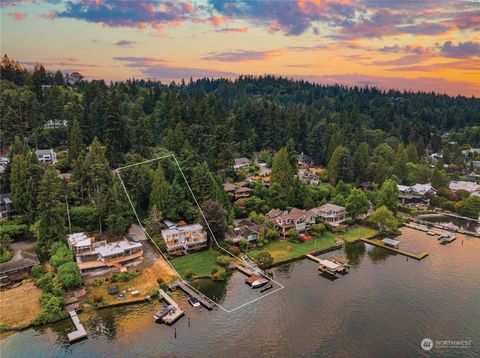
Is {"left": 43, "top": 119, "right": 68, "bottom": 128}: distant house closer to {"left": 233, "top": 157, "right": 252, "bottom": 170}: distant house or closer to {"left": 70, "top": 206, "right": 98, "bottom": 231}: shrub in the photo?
{"left": 70, "top": 206, "right": 98, "bottom": 231}: shrub

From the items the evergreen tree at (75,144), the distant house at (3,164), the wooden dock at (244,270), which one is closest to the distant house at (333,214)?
the wooden dock at (244,270)

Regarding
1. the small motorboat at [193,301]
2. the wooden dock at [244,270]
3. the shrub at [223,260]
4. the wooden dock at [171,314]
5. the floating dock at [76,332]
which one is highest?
the shrub at [223,260]

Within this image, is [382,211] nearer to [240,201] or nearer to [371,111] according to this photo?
[240,201]

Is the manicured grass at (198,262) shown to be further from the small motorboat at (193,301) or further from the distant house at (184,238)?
the small motorboat at (193,301)

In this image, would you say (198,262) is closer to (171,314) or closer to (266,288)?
(266,288)

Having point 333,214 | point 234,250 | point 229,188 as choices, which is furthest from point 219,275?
point 333,214

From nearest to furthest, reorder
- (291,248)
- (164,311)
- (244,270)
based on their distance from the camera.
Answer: (164,311) → (244,270) → (291,248)

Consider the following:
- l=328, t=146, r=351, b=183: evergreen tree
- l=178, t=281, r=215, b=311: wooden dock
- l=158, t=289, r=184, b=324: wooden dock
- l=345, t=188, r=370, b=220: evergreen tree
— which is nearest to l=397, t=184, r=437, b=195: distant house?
l=328, t=146, r=351, b=183: evergreen tree
